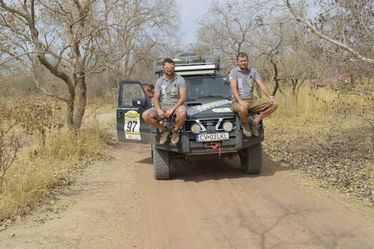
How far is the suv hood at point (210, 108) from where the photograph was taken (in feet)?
27.0

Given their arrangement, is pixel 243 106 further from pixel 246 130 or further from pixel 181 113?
pixel 181 113

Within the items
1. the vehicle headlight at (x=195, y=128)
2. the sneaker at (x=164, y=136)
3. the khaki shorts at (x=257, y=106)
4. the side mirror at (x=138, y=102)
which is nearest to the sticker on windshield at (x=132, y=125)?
the side mirror at (x=138, y=102)

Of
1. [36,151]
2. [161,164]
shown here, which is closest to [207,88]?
[161,164]

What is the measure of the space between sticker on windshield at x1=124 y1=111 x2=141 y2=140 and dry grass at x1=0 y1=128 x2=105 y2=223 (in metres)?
1.16

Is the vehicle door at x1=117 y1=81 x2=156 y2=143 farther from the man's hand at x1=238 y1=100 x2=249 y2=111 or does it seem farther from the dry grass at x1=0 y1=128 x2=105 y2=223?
the man's hand at x1=238 y1=100 x2=249 y2=111

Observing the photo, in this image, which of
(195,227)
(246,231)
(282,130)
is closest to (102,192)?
(195,227)

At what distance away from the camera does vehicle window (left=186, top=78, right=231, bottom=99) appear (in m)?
9.56

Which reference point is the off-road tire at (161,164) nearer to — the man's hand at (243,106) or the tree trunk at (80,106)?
the man's hand at (243,106)

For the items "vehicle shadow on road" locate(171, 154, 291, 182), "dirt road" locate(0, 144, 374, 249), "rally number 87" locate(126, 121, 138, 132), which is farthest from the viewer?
"rally number 87" locate(126, 121, 138, 132)

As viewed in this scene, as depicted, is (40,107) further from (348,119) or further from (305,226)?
(348,119)

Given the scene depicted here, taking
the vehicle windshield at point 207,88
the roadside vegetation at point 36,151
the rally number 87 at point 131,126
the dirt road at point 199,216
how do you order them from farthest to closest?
the rally number 87 at point 131,126
the vehicle windshield at point 207,88
the roadside vegetation at point 36,151
the dirt road at point 199,216

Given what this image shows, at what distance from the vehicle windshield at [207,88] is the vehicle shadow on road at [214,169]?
1.39 meters

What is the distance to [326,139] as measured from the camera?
40.8 ft

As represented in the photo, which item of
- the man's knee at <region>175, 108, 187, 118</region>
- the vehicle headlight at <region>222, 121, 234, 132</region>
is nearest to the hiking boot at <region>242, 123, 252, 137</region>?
the vehicle headlight at <region>222, 121, 234, 132</region>
